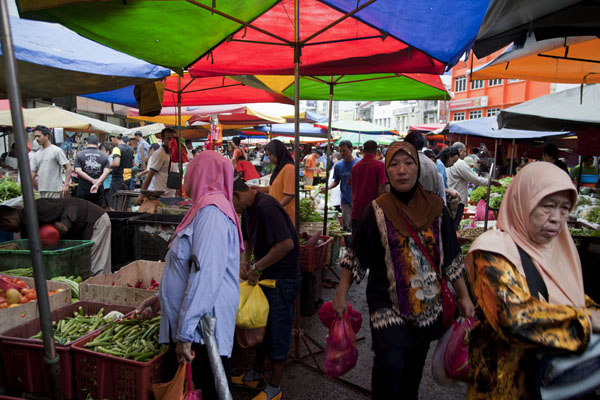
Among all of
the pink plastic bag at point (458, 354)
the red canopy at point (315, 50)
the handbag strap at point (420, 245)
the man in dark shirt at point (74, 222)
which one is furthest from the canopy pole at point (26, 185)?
the man in dark shirt at point (74, 222)

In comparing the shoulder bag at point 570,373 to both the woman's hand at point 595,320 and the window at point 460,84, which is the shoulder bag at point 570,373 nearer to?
the woman's hand at point 595,320

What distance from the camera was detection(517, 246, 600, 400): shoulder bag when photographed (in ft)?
5.01

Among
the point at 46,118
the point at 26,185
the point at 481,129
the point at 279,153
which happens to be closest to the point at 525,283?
the point at 26,185

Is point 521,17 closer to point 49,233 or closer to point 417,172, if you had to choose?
point 417,172

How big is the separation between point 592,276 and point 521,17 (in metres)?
3.04

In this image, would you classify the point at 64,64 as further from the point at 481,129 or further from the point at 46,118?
the point at 481,129

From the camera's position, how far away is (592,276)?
407 centimetres

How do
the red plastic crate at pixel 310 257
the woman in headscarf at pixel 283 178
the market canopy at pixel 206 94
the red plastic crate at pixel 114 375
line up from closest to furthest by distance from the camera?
the red plastic crate at pixel 114 375 < the red plastic crate at pixel 310 257 < the woman in headscarf at pixel 283 178 < the market canopy at pixel 206 94

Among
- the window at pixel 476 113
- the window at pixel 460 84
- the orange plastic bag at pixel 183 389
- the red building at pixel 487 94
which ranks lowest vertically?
the orange plastic bag at pixel 183 389

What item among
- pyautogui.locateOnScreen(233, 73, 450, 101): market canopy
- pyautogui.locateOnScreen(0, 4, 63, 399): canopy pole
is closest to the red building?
pyautogui.locateOnScreen(233, 73, 450, 101): market canopy

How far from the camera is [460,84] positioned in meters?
39.9

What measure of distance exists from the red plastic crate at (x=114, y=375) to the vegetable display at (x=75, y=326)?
0.32m

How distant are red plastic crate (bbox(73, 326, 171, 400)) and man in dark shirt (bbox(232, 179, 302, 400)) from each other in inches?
33.7

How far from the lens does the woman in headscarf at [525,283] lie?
5.22 ft
